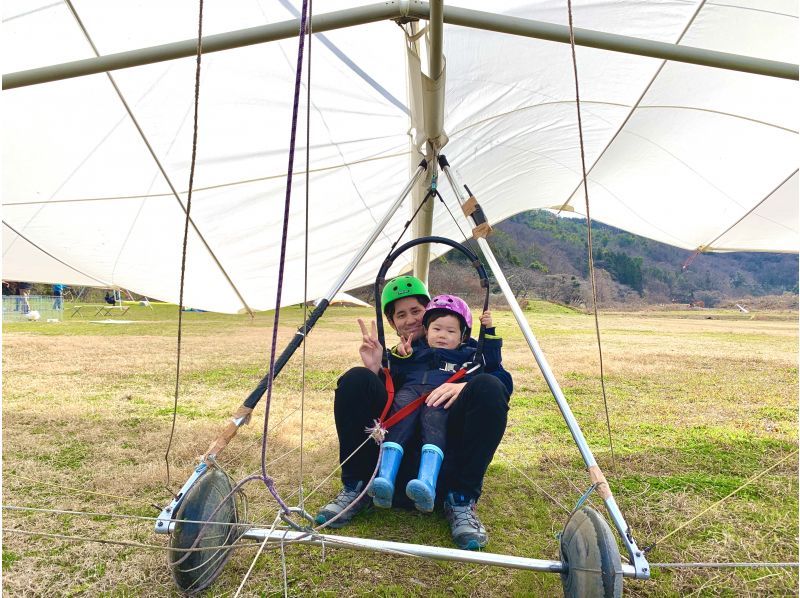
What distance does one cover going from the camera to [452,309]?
78.4 inches

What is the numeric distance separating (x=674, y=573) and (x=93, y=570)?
172 centimetres

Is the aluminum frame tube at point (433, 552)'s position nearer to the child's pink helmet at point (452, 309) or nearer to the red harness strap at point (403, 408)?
the red harness strap at point (403, 408)

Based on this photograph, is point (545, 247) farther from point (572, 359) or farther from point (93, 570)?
point (93, 570)

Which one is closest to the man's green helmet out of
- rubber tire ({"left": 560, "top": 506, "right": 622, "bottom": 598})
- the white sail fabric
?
the white sail fabric

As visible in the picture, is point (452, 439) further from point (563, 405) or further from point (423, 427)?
point (563, 405)

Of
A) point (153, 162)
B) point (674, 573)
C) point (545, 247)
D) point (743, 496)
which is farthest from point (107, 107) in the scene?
point (545, 247)

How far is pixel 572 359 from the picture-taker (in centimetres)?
739

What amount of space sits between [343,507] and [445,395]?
55 cm

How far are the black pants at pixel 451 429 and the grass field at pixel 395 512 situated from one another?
190 millimetres

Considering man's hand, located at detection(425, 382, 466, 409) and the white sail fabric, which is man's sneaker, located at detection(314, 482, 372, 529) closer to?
man's hand, located at detection(425, 382, 466, 409)

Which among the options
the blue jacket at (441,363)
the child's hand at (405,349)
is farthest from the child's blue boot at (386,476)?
the child's hand at (405,349)

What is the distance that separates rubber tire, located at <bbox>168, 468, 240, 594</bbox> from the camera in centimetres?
131

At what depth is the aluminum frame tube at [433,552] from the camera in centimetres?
125

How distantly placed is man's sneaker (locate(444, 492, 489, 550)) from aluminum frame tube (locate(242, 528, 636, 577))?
0.29 metres
